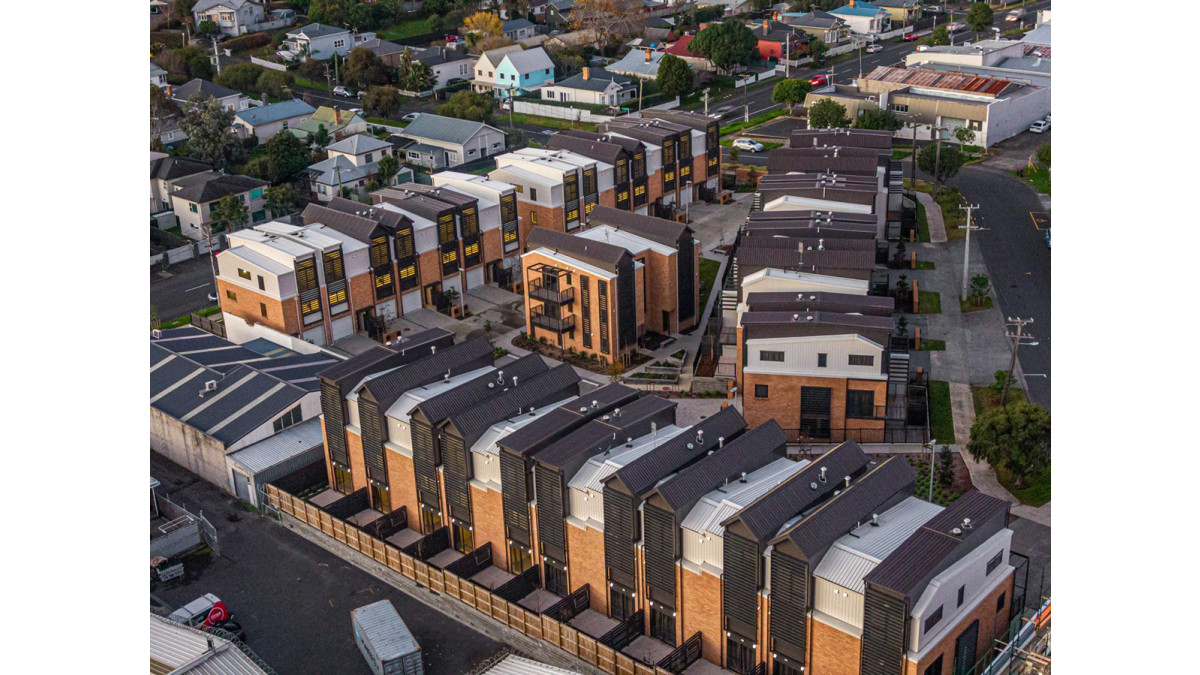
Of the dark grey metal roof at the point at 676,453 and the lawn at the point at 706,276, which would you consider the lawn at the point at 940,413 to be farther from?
the lawn at the point at 706,276

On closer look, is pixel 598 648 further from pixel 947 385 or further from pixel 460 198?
pixel 460 198

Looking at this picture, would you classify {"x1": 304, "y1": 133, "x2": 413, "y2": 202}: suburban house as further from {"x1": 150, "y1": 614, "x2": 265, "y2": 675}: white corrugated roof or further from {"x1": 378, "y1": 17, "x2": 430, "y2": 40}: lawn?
{"x1": 378, "y1": 17, "x2": 430, "y2": 40}: lawn

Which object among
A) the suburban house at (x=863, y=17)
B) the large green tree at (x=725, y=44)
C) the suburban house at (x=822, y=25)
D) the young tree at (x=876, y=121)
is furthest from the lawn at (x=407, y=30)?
the young tree at (x=876, y=121)

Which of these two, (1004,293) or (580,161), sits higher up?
(580,161)

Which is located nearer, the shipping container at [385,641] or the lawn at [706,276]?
the shipping container at [385,641]

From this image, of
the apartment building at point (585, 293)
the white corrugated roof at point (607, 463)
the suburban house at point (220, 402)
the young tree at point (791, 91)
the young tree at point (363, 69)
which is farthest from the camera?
the young tree at point (363, 69)

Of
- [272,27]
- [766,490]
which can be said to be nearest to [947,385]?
[766,490]

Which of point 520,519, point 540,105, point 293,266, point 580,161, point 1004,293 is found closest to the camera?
point 520,519

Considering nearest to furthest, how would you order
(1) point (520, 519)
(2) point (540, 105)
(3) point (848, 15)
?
(1) point (520, 519) → (2) point (540, 105) → (3) point (848, 15)

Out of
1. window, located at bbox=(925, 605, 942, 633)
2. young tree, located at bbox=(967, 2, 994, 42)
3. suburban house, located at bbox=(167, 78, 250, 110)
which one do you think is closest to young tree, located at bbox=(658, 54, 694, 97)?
suburban house, located at bbox=(167, 78, 250, 110)
